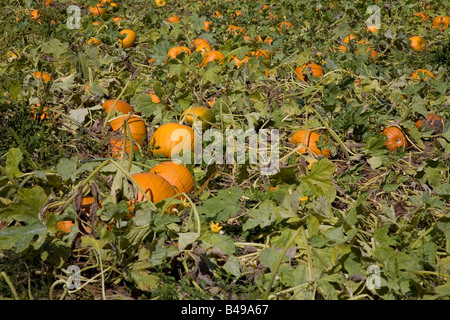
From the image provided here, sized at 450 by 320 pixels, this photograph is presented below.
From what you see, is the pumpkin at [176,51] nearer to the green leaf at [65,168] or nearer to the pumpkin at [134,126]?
the pumpkin at [134,126]

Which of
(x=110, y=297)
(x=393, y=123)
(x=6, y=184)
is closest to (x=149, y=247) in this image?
(x=110, y=297)

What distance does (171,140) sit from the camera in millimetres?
3104

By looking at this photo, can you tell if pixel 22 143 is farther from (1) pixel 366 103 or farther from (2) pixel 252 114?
(1) pixel 366 103

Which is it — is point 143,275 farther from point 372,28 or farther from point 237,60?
point 372,28

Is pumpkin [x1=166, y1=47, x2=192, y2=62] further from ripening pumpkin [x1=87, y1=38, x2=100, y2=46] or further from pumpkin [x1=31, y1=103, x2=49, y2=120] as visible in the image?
pumpkin [x1=31, y1=103, x2=49, y2=120]

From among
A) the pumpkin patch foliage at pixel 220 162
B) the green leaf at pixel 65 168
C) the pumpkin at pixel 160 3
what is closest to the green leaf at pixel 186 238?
the pumpkin patch foliage at pixel 220 162

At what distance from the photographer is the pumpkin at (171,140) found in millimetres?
3100

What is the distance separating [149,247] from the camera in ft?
7.15

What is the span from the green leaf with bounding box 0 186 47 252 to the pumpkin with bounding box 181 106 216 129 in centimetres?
142

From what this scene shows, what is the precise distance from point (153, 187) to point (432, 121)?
218cm

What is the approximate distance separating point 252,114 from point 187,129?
21.5 inches

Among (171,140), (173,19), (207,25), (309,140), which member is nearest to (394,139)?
(309,140)

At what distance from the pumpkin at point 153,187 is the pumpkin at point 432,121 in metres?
2.00

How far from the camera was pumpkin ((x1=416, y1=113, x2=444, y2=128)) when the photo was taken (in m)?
3.58
